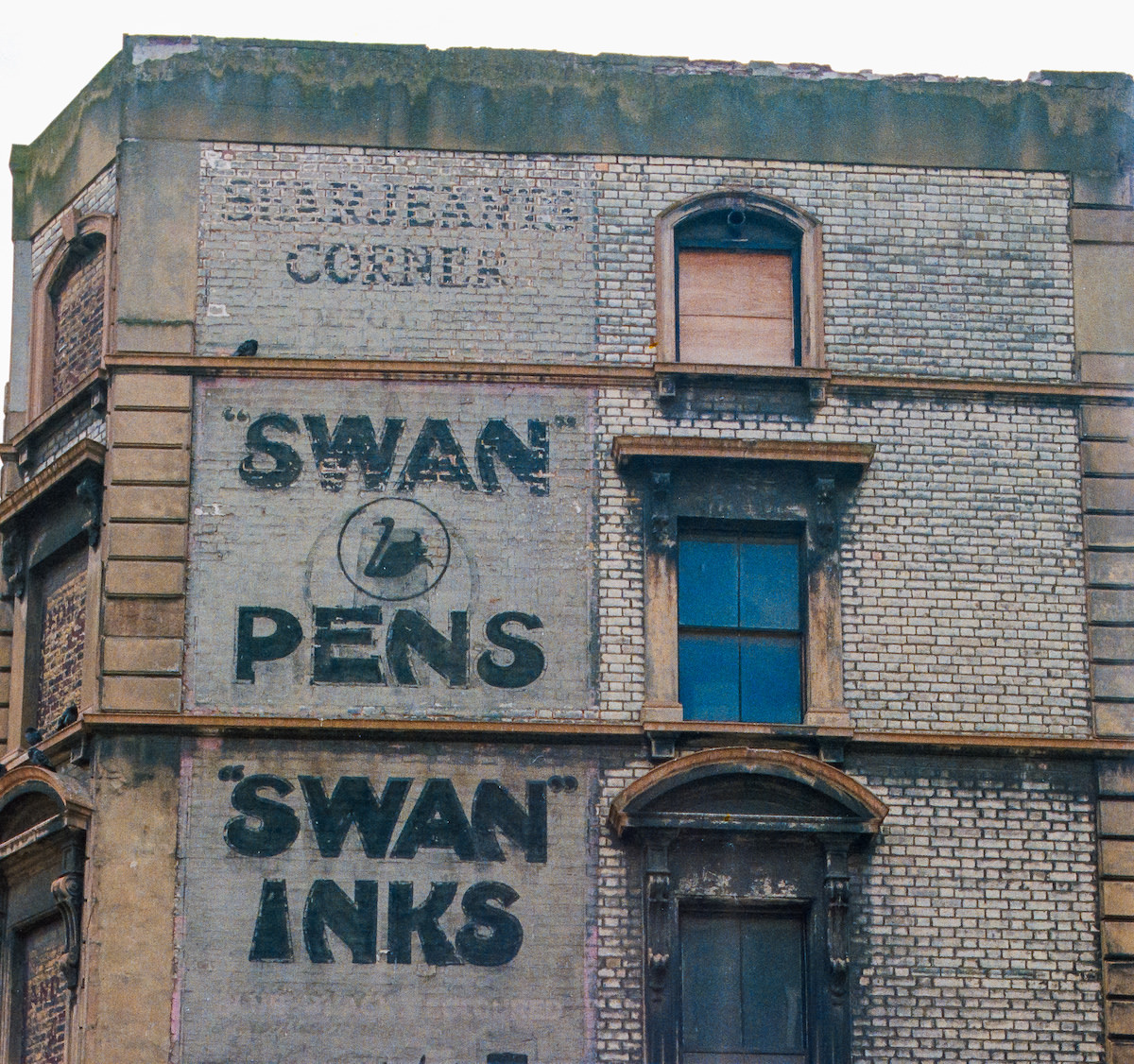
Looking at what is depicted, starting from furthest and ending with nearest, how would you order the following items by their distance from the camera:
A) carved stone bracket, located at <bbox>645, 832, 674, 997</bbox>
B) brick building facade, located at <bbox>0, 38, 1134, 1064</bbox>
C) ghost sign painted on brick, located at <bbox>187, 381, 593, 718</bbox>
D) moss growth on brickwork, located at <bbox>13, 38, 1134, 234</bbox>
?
moss growth on brickwork, located at <bbox>13, 38, 1134, 234</bbox>
ghost sign painted on brick, located at <bbox>187, 381, 593, 718</bbox>
brick building facade, located at <bbox>0, 38, 1134, 1064</bbox>
carved stone bracket, located at <bbox>645, 832, 674, 997</bbox>

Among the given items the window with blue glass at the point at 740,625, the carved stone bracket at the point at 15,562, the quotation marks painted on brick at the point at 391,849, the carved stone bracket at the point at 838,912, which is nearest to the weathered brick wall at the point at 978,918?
the carved stone bracket at the point at 838,912

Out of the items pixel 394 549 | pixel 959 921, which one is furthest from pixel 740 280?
pixel 959 921

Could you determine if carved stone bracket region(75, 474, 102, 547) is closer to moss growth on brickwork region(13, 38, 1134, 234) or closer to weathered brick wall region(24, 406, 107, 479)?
weathered brick wall region(24, 406, 107, 479)

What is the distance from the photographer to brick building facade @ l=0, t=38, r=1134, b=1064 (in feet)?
74.3

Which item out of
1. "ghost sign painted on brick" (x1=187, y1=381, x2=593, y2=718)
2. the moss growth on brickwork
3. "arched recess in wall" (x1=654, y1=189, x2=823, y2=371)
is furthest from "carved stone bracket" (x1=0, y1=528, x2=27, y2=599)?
"arched recess in wall" (x1=654, y1=189, x2=823, y2=371)

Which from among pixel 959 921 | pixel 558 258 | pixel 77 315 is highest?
pixel 558 258

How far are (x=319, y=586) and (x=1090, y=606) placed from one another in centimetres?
720

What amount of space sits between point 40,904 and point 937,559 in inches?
352

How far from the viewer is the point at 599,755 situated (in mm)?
23172

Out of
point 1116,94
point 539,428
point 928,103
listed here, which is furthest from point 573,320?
point 1116,94

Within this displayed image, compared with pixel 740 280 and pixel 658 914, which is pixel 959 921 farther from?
pixel 740 280

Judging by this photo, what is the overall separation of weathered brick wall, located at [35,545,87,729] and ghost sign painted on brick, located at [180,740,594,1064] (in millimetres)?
2007

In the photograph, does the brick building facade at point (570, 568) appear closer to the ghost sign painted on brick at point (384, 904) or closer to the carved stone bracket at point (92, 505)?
the ghost sign painted on brick at point (384, 904)

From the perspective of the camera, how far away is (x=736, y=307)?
81.5ft
